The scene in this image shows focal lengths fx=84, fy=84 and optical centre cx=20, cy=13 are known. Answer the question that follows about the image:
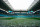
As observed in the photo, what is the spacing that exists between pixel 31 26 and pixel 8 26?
3.74 feet

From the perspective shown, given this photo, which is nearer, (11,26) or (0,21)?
(11,26)

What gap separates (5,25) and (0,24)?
30 cm

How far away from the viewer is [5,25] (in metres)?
4.23

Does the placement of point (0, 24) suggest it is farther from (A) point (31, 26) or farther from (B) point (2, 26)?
(A) point (31, 26)

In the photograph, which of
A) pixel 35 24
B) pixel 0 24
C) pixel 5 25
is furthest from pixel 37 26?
pixel 0 24

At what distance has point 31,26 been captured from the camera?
13.6ft

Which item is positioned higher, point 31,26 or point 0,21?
point 0,21

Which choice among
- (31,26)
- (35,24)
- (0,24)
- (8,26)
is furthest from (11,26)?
(35,24)

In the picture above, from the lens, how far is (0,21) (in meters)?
4.52

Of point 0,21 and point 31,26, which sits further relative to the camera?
point 0,21

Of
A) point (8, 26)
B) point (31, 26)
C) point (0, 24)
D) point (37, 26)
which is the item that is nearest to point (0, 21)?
point (0, 24)

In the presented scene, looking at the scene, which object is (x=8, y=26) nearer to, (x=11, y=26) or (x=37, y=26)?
(x=11, y=26)

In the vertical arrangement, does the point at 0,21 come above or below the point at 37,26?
above

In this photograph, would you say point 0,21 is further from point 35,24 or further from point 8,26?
point 35,24
